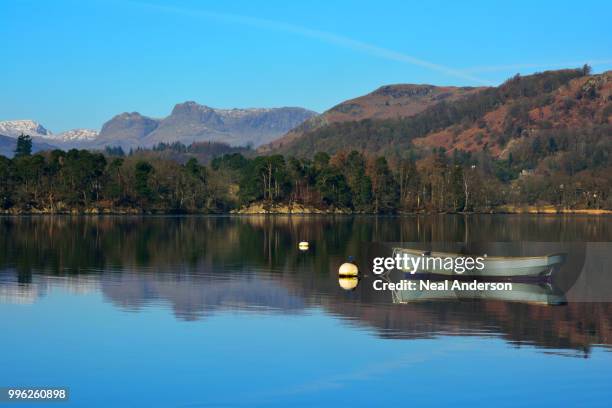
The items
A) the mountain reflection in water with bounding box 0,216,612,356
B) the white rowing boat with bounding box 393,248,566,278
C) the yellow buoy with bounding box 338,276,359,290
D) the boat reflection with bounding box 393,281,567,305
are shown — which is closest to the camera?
the mountain reflection in water with bounding box 0,216,612,356

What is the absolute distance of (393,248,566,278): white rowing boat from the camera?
226 feet

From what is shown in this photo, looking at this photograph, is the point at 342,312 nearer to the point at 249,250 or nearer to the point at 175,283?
the point at 175,283

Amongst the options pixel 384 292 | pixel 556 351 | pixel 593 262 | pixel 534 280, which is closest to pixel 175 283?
pixel 384 292

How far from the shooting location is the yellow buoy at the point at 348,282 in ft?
214

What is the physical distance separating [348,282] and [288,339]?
24718 mm

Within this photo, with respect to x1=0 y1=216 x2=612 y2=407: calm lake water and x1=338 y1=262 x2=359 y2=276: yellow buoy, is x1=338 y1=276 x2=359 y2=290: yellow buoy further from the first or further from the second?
x1=0 y1=216 x2=612 y2=407: calm lake water

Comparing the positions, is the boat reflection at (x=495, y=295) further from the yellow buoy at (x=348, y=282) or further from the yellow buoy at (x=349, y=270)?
the yellow buoy at (x=349, y=270)

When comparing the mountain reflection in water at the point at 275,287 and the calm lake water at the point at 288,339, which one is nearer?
the calm lake water at the point at 288,339

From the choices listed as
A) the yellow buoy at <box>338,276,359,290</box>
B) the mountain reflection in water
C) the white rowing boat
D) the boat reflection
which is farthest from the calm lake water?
the white rowing boat

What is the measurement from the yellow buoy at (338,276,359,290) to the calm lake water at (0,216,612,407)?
72cm

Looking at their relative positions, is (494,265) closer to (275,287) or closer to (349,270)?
(349,270)

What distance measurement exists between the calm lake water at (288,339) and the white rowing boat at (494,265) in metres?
1.77

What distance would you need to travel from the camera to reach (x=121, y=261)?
84812 millimetres

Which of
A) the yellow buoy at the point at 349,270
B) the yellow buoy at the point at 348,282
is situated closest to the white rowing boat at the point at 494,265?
the yellow buoy at the point at 349,270
